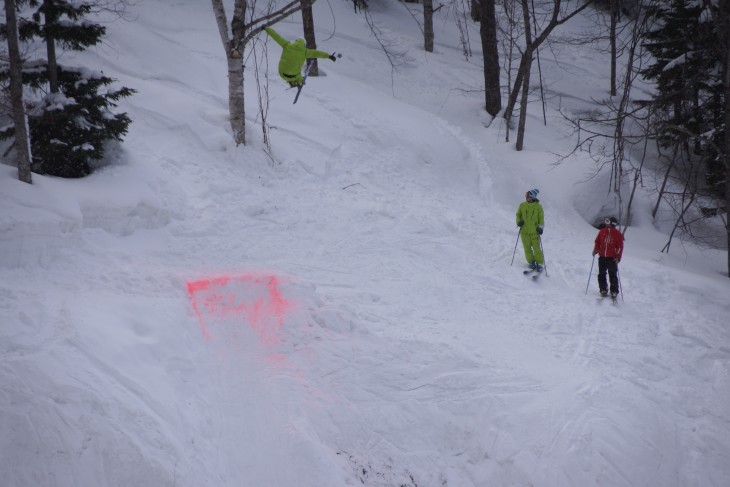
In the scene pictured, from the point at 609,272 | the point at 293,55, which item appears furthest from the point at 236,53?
the point at 609,272

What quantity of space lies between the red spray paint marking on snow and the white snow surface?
35 millimetres

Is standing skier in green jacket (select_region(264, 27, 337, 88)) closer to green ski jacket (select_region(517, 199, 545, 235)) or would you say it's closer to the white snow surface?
the white snow surface

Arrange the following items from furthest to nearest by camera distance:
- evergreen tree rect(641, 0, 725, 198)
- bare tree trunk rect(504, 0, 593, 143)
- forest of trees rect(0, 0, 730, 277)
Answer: bare tree trunk rect(504, 0, 593, 143)
evergreen tree rect(641, 0, 725, 198)
forest of trees rect(0, 0, 730, 277)

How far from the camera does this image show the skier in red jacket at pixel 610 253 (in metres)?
9.76

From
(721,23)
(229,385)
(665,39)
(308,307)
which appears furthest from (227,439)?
(665,39)

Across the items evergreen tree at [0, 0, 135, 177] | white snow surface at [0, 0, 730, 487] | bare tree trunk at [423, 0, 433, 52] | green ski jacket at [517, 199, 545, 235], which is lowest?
white snow surface at [0, 0, 730, 487]

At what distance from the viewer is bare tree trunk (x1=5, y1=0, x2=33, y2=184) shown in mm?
7672

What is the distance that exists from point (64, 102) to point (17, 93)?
0.90 m

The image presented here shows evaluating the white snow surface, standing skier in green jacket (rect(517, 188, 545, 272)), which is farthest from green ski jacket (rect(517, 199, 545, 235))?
the white snow surface

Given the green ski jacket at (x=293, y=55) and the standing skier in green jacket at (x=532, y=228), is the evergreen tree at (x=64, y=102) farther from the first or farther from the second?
the standing skier in green jacket at (x=532, y=228)

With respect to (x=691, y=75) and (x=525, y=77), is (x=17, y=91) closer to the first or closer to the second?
(x=525, y=77)

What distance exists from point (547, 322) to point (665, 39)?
1321 centimetres

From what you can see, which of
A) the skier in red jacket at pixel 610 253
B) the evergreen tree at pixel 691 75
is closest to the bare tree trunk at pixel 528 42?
the evergreen tree at pixel 691 75

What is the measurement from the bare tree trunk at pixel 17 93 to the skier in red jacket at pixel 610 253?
9.42 m
